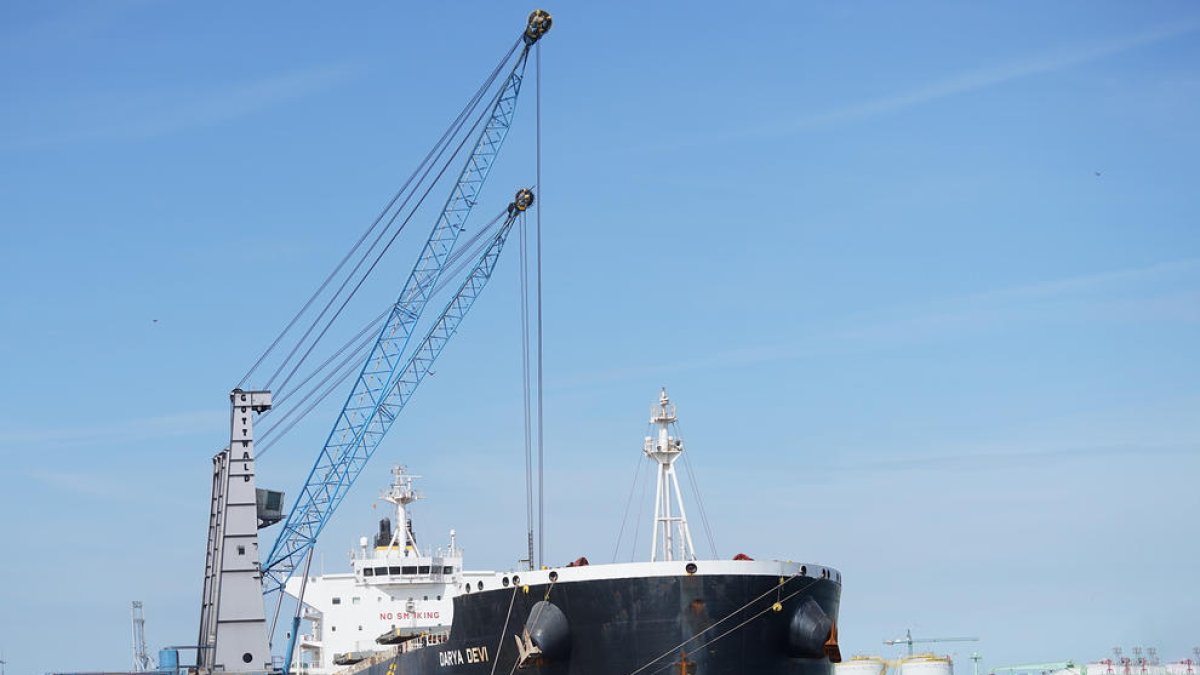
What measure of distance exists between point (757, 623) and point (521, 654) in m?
5.84

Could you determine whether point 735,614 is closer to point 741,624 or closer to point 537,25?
point 741,624

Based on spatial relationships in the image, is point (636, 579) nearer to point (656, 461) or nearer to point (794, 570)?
point (794, 570)

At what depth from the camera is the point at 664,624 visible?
37719mm

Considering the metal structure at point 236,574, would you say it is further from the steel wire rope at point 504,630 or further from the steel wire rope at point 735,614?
the steel wire rope at point 735,614

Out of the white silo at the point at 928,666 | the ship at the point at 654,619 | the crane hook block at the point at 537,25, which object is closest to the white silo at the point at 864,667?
the white silo at the point at 928,666

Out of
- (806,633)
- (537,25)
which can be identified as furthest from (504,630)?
(537,25)

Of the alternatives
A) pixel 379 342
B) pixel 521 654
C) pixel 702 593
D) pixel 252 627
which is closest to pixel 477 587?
pixel 521 654

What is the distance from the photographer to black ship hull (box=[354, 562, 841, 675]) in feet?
124

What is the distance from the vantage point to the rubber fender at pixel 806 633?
39.2m

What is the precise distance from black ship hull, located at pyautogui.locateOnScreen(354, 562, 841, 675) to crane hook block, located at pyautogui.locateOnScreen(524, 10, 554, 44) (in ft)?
95.8

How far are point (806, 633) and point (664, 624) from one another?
391cm

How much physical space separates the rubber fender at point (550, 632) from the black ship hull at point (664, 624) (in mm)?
24

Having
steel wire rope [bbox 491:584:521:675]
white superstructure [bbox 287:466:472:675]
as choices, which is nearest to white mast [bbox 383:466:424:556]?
white superstructure [bbox 287:466:472:675]

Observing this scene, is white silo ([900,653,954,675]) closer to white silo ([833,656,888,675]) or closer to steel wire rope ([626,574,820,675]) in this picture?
white silo ([833,656,888,675])
